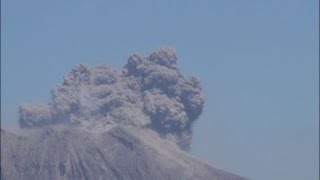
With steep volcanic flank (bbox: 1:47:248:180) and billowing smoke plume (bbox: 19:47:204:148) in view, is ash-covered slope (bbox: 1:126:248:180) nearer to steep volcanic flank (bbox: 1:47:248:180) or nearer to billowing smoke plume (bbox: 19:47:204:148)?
steep volcanic flank (bbox: 1:47:248:180)

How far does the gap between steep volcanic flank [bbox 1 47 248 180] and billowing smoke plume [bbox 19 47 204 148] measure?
0.17 metres

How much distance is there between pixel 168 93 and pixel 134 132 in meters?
9.11

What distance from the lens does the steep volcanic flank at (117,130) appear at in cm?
12144

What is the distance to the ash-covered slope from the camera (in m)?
120

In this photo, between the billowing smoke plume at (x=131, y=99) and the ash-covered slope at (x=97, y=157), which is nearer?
the ash-covered slope at (x=97, y=157)

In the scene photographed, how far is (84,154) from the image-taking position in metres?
125

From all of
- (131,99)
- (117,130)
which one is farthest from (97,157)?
(131,99)

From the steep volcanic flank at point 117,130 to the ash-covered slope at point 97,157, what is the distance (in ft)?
0.49

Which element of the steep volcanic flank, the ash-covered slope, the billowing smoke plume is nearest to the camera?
the ash-covered slope

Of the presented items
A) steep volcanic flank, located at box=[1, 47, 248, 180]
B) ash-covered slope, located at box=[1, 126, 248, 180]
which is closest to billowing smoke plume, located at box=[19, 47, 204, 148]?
steep volcanic flank, located at box=[1, 47, 248, 180]

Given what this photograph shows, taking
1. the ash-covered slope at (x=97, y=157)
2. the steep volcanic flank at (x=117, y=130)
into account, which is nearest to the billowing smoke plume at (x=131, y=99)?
the steep volcanic flank at (x=117, y=130)

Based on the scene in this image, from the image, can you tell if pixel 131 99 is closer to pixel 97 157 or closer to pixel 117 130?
pixel 117 130

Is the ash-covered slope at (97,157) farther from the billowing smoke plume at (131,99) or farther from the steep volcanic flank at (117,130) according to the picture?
Answer: the billowing smoke plume at (131,99)

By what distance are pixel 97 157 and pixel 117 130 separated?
22.6 ft
